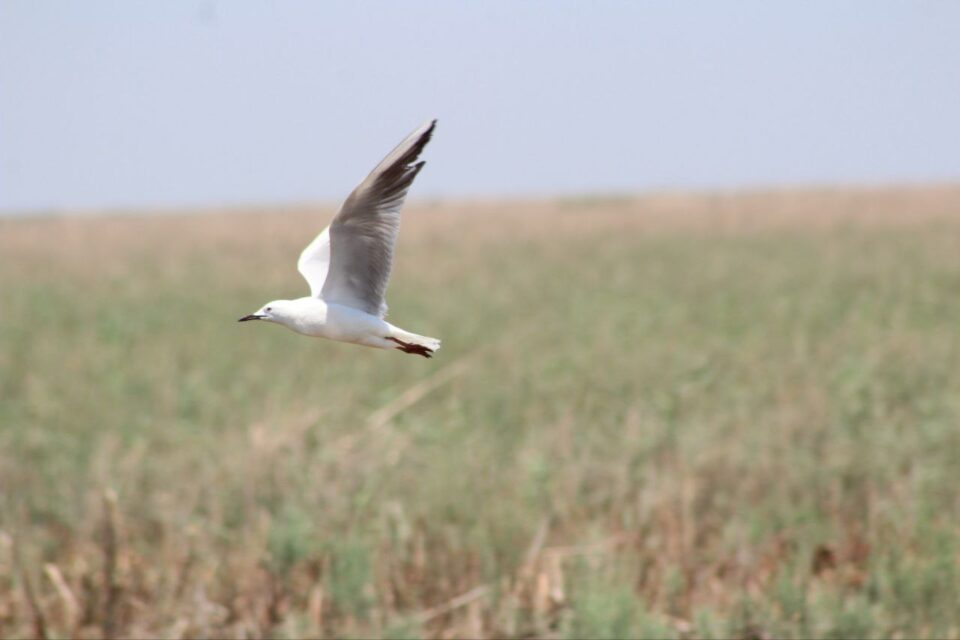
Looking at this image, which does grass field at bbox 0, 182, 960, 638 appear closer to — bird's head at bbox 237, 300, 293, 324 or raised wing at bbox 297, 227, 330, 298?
raised wing at bbox 297, 227, 330, 298

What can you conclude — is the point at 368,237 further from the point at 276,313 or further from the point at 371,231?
the point at 276,313

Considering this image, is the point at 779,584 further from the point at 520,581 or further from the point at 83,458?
the point at 83,458

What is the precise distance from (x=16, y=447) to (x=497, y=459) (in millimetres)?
2907

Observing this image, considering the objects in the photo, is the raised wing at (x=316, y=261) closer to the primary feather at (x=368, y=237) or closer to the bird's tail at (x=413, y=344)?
the primary feather at (x=368, y=237)

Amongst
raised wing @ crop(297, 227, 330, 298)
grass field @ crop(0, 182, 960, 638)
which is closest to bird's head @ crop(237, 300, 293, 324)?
raised wing @ crop(297, 227, 330, 298)

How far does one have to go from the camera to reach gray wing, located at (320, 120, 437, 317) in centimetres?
80

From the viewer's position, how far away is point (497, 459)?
5598 millimetres

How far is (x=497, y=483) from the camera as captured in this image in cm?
507

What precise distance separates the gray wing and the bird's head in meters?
0.06

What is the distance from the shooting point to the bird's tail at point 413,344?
0.75 m

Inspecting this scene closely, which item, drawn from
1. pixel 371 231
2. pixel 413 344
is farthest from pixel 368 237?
pixel 413 344

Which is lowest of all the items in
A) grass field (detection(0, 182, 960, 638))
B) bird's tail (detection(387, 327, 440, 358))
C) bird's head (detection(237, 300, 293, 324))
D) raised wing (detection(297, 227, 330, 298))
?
grass field (detection(0, 182, 960, 638))

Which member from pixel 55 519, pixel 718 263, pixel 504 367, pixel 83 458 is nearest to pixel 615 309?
pixel 504 367

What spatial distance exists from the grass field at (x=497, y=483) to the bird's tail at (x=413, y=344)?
2.44 metres
